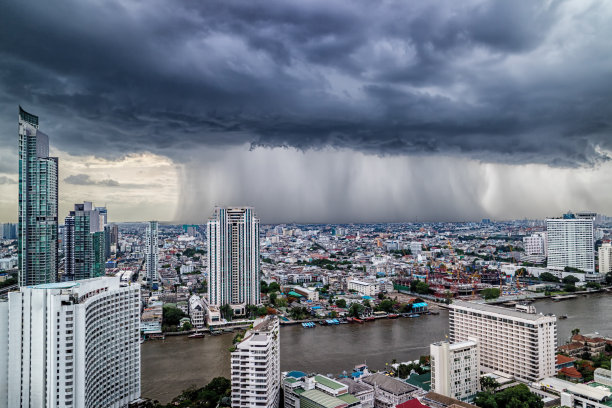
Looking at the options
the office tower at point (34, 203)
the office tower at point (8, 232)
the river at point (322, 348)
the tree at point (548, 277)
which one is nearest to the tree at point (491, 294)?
the river at point (322, 348)

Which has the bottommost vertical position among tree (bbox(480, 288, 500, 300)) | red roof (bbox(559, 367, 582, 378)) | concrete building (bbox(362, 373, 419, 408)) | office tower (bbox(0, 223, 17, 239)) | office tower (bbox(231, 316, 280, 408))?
tree (bbox(480, 288, 500, 300))

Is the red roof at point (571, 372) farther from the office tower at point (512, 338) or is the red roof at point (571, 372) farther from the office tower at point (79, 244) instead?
the office tower at point (79, 244)

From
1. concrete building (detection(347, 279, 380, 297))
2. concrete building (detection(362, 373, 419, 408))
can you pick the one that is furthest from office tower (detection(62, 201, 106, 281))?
concrete building (detection(362, 373, 419, 408))

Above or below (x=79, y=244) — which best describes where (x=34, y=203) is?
above

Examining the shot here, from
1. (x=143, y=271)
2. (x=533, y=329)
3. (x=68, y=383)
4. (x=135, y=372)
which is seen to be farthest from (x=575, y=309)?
(x=143, y=271)

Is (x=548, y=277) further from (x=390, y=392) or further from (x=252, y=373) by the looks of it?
(x=252, y=373)

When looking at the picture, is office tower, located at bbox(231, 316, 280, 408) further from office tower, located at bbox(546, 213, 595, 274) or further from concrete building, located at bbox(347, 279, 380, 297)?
office tower, located at bbox(546, 213, 595, 274)

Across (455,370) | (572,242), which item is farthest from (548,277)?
(455,370)
